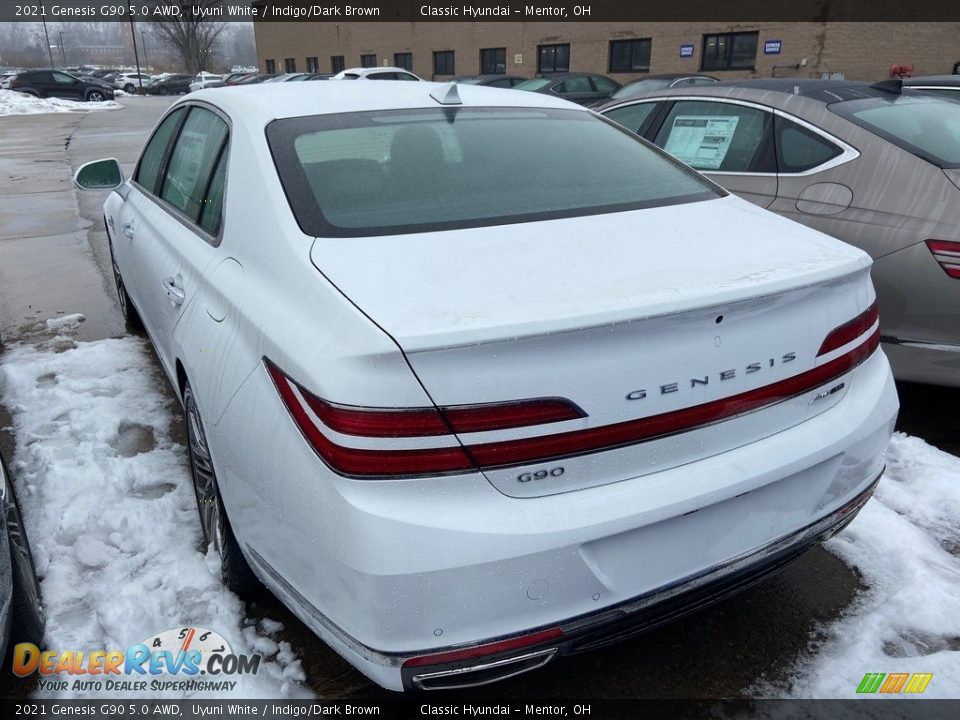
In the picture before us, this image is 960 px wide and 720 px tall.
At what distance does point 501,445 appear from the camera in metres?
1.48

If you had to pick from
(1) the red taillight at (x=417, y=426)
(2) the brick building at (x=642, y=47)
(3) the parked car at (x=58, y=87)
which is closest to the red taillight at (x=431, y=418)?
(1) the red taillight at (x=417, y=426)

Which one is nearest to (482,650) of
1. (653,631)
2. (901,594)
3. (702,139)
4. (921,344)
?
(653,631)

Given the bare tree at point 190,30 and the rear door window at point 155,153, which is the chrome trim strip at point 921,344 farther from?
the bare tree at point 190,30

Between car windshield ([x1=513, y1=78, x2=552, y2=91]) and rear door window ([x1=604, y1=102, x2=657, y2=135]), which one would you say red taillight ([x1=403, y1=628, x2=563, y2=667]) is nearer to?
rear door window ([x1=604, y1=102, x2=657, y2=135])

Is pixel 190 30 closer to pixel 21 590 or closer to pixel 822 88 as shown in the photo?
pixel 822 88

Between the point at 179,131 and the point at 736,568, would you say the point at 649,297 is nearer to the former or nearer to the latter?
the point at 736,568

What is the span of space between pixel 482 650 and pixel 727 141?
3.49m

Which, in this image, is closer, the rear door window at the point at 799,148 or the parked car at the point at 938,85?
the rear door window at the point at 799,148

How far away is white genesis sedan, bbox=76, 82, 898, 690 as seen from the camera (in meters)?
1.47

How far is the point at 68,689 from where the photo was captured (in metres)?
2.09

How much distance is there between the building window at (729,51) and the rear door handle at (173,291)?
2437 cm

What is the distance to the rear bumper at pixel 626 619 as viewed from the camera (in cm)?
157

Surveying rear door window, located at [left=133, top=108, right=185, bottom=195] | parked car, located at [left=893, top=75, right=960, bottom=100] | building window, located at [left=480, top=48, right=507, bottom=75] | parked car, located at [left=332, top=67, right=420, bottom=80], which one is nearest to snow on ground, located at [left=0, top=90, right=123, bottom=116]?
building window, located at [left=480, top=48, right=507, bottom=75]

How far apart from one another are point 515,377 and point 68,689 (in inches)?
64.5
